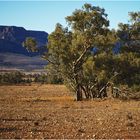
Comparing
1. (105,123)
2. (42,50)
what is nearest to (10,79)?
(42,50)

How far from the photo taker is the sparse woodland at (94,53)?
4253 cm

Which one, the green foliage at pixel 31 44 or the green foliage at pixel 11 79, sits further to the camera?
the green foliage at pixel 11 79

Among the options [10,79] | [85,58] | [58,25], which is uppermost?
[58,25]

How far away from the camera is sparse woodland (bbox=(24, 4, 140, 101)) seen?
42.5 metres

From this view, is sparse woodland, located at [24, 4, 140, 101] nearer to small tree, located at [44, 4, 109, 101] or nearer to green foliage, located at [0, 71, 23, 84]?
small tree, located at [44, 4, 109, 101]

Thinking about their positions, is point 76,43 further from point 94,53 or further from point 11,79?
point 11,79

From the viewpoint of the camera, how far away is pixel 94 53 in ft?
149

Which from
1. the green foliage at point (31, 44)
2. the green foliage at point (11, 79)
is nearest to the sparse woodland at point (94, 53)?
the green foliage at point (31, 44)

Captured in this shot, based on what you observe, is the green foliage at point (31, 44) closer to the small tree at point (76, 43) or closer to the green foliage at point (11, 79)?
the small tree at point (76, 43)

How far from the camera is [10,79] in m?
104

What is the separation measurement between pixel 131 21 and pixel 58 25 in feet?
25.8

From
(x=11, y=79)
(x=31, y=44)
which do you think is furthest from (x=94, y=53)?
(x=11, y=79)

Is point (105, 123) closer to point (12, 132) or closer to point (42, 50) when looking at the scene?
point (12, 132)

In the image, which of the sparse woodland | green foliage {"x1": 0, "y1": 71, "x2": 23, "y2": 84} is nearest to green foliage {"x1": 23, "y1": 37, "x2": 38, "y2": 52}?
the sparse woodland
